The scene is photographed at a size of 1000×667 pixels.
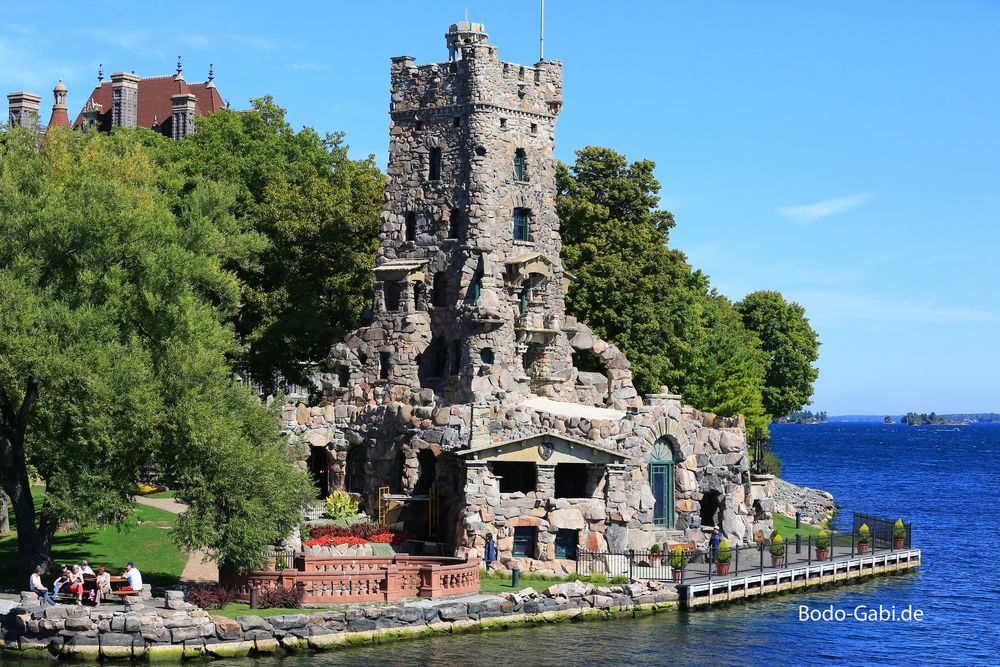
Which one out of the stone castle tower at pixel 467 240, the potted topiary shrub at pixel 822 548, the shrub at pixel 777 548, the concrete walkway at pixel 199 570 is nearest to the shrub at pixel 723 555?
the shrub at pixel 777 548

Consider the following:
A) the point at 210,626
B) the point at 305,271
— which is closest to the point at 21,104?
the point at 305,271

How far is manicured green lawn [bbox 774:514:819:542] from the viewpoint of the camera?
248ft

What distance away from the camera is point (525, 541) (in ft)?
195

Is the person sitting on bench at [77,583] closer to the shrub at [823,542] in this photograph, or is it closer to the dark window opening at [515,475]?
the dark window opening at [515,475]

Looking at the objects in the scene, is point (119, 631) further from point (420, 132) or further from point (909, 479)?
point (909, 479)

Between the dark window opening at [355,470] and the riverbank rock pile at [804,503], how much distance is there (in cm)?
2797

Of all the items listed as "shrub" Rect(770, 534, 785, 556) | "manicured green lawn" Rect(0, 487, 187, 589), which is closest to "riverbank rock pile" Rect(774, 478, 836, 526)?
"shrub" Rect(770, 534, 785, 556)

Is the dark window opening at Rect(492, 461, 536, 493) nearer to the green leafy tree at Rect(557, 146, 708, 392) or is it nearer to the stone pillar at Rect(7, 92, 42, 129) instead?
the green leafy tree at Rect(557, 146, 708, 392)

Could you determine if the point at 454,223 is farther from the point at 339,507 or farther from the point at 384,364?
the point at 339,507

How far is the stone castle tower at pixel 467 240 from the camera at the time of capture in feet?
234

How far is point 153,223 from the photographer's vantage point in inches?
2095

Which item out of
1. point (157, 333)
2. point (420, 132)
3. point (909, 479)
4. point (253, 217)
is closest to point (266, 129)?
point (253, 217)

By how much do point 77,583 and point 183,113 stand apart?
257ft

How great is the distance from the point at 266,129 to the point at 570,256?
25070 mm
